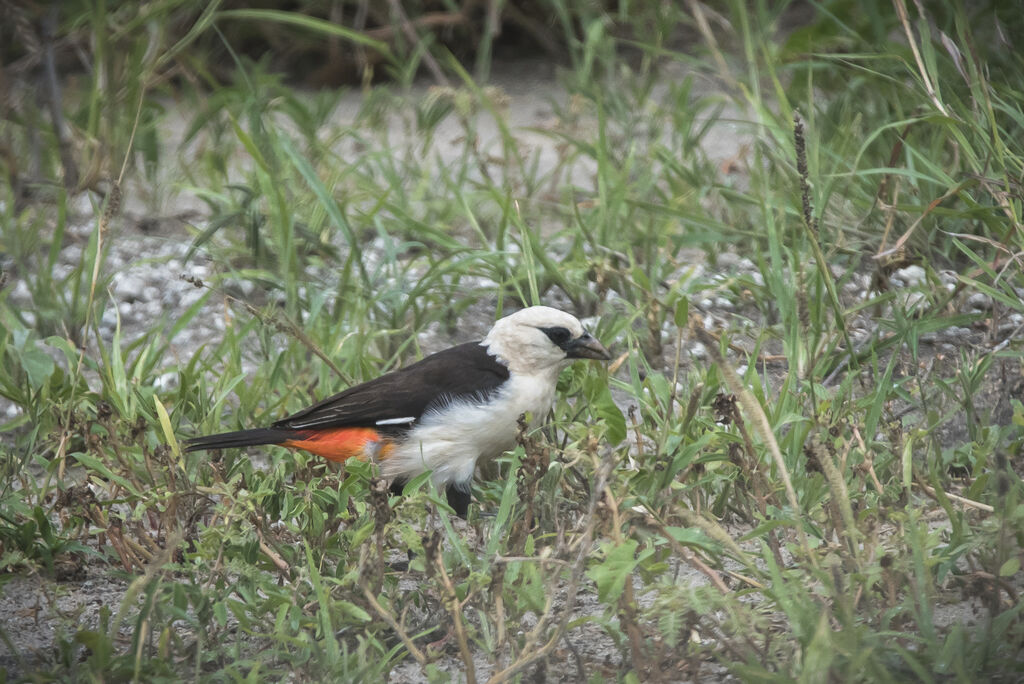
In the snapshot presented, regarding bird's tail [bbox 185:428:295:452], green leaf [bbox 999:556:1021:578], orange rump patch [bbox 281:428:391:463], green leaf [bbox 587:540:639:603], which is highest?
green leaf [bbox 587:540:639:603]

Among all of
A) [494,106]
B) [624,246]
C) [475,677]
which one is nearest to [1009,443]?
[475,677]

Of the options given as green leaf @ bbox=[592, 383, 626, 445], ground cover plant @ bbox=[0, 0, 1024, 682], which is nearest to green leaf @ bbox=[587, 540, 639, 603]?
ground cover plant @ bbox=[0, 0, 1024, 682]

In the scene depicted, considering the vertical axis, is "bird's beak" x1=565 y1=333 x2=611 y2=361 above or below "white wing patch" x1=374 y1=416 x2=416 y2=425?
above

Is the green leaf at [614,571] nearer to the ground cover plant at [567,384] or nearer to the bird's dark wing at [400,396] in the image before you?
the ground cover plant at [567,384]

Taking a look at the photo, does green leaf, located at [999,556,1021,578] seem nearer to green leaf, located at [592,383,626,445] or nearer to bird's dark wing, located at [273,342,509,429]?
green leaf, located at [592,383,626,445]

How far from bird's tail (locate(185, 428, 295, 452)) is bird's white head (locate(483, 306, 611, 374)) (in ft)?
2.21

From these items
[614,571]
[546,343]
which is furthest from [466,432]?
[614,571]

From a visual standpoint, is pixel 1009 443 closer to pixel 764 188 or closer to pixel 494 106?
pixel 764 188

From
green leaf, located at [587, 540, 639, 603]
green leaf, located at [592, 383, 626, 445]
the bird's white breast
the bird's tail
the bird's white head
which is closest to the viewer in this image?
green leaf, located at [587, 540, 639, 603]

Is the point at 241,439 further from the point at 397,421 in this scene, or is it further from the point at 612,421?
the point at 612,421

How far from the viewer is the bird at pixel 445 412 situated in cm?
333

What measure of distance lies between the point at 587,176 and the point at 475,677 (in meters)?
4.02

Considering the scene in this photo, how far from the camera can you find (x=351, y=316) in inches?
167

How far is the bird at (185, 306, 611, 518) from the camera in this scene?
333 cm
